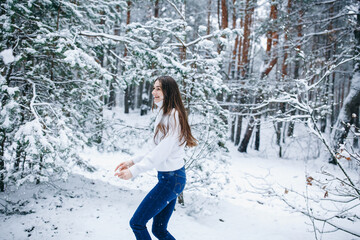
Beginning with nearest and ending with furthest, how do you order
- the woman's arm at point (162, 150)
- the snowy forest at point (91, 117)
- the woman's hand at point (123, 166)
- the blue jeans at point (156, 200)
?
the woman's arm at point (162, 150) → the blue jeans at point (156, 200) → the woman's hand at point (123, 166) → the snowy forest at point (91, 117)

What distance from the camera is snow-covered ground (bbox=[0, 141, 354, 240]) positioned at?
318 cm

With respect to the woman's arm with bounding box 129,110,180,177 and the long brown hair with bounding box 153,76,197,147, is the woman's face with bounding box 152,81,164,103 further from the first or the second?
the woman's arm with bounding box 129,110,180,177

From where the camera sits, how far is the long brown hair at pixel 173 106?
6.53ft

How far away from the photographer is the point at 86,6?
184 inches

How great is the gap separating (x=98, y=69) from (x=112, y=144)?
1906 mm

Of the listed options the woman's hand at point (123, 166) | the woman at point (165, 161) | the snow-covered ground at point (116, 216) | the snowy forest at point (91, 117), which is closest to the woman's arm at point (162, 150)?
the woman at point (165, 161)

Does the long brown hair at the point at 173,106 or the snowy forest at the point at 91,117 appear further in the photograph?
the snowy forest at the point at 91,117

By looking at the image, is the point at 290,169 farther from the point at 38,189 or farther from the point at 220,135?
the point at 38,189

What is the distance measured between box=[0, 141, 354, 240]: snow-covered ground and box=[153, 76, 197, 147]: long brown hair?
2.01 m

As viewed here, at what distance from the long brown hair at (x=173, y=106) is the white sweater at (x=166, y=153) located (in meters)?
0.04

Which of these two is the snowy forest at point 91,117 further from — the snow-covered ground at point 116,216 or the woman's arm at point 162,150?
the woman's arm at point 162,150

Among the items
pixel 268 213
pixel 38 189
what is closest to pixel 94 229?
pixel 38 189

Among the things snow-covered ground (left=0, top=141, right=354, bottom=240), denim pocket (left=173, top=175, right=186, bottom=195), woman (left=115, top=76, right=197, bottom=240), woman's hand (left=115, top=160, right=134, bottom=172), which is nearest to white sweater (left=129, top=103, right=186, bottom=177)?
woman (left=115, top=76, right=197, bottom=240)

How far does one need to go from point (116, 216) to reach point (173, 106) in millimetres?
2728
